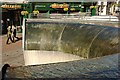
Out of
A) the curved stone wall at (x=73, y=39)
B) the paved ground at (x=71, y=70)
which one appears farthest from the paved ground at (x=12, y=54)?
the paved ground at (x=71, y=70)

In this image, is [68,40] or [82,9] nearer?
[68,40]

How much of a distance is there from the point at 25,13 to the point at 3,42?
4.25m

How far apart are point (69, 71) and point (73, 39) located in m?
3.21

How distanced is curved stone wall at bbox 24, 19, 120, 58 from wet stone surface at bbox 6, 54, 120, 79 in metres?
1.98

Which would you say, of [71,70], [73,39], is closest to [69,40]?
[73,39]

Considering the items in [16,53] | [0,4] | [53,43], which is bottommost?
[16,53]

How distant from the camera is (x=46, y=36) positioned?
529cm

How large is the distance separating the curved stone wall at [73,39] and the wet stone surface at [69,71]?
77.9 inches

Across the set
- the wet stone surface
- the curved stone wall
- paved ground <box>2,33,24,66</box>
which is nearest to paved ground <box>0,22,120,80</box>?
the wet stone surface

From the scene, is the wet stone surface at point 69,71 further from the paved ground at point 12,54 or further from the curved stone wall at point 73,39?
the paved ground at point 12,54

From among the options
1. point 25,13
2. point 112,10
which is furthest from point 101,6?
point 25,13

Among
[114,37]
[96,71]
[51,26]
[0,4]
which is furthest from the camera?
[0,4]

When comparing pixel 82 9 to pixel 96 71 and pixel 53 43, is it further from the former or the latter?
pixel 96 71

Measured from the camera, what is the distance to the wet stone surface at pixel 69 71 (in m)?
1.65
